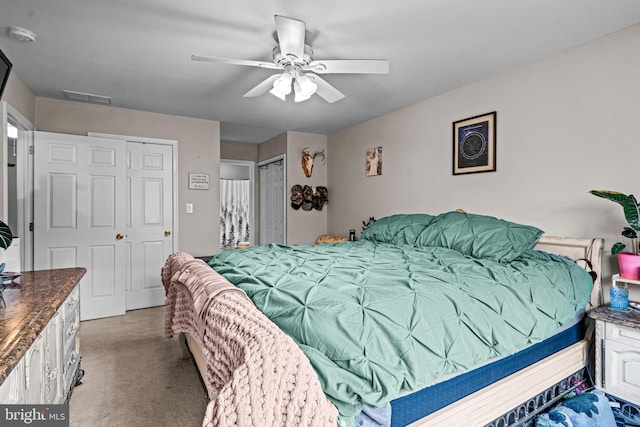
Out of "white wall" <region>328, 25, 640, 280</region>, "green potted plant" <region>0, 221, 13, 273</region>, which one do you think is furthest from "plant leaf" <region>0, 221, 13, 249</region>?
"white wall" <region>328, 25, 640, 280</region>

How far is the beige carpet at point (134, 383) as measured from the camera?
6.28ft

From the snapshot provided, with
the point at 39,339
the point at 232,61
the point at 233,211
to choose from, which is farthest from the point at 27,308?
the point at 233,211

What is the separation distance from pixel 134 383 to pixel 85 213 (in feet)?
7.42

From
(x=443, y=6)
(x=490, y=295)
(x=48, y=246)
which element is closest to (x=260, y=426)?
(x=490, y=295)

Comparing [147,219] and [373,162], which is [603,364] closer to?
[373,162]

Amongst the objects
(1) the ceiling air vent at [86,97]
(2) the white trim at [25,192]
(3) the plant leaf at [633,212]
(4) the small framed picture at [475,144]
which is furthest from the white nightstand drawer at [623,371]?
(2) the white trim at [25,192]

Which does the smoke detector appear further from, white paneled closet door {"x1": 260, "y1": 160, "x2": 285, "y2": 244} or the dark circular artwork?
the dark circular artwork

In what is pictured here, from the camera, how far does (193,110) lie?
13.1 ft

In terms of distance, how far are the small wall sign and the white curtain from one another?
9.47 ft

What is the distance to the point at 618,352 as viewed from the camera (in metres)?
1.92

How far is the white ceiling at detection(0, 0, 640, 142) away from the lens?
1.97m

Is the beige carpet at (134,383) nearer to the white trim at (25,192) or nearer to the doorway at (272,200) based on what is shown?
the white trim at (25,192)

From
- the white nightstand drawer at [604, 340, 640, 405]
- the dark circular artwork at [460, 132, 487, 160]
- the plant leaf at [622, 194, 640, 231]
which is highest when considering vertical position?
the dark circular artwork at [460, 132, 487, 160]

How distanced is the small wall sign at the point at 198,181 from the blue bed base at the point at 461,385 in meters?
3.88
